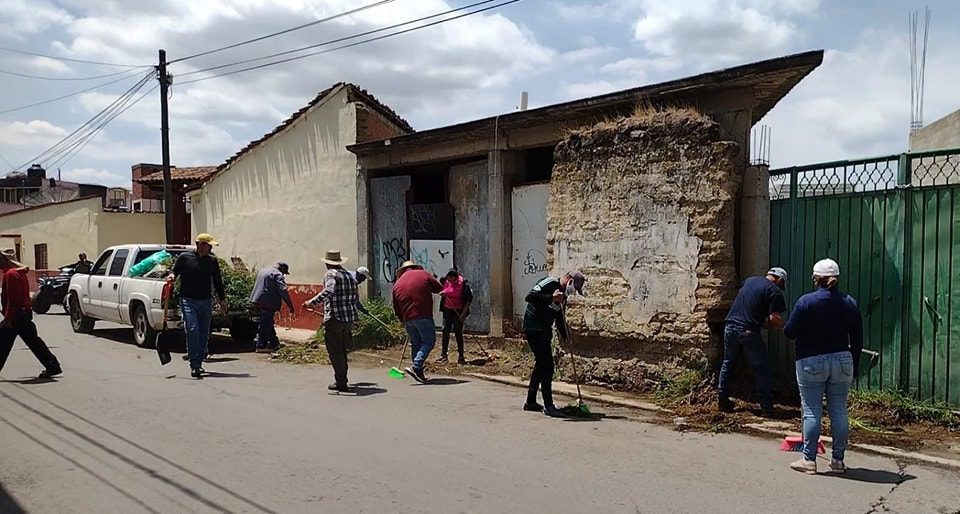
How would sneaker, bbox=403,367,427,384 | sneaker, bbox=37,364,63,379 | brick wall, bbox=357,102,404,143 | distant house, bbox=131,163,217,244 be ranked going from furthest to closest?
distant house, bbox=131,163,217,244 → brick wall, bbox=357,102,404,143 → sneaker, bbox=403,367,427,384 → sneaker, bbox=37,364,63,379

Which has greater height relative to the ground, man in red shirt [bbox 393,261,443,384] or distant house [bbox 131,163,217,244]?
distant house [bbox 131,163,217,244]

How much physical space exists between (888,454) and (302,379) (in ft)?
23.2

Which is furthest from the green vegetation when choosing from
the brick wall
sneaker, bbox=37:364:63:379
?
the brick wall

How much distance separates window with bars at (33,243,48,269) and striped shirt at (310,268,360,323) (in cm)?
2493

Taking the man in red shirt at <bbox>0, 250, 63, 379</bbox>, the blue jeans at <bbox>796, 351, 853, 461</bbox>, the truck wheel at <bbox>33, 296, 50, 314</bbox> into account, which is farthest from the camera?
the truck wheel at <bbox>33, 296, 50, 314</bbox>

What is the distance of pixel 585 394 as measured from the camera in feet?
29.0

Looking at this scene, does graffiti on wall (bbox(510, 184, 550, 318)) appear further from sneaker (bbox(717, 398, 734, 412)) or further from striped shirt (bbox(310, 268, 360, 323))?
sneaker (bbox(717, 398, 734, 412))

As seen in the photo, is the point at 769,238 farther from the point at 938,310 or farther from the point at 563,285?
the point at 563,285

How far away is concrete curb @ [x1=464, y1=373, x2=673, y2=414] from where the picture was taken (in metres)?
8.11

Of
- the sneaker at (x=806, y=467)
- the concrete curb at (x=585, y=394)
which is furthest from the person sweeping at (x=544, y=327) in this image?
the sneaker at (x=806, y=467)

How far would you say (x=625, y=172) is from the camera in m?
9.02

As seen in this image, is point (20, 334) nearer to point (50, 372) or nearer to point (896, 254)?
point (50, 372)

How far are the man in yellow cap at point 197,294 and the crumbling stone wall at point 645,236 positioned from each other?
473cm

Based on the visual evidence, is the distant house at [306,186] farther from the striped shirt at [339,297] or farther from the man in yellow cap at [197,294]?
the striped shirt at [339,297]
